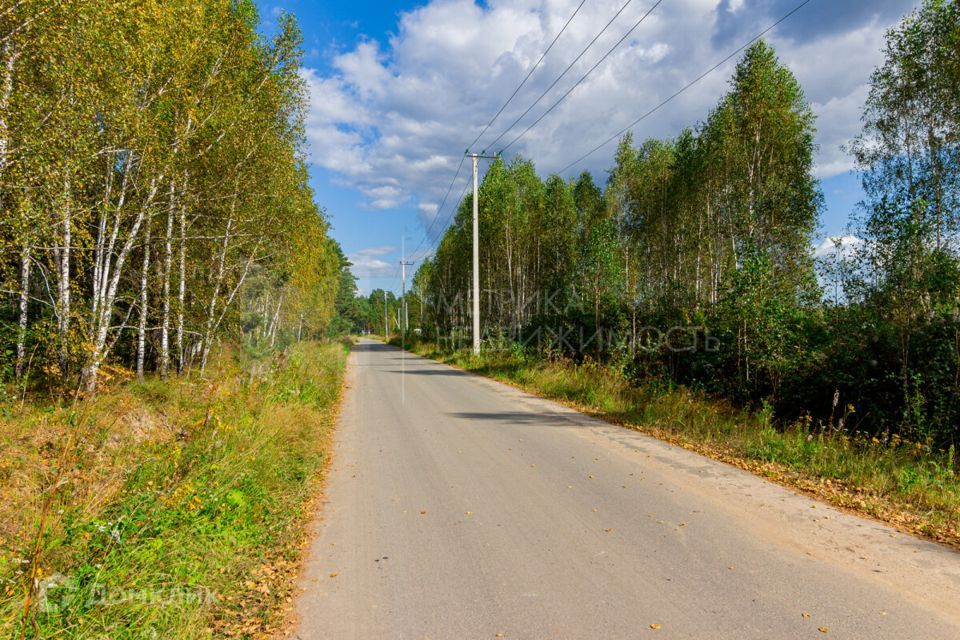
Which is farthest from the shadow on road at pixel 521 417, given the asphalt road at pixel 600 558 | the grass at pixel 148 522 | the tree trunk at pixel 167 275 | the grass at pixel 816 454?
the tree trunk at pixel 167 275

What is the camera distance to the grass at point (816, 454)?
16.9ft

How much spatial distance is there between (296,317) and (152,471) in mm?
26080

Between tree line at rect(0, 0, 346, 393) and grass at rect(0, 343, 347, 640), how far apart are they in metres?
2.08

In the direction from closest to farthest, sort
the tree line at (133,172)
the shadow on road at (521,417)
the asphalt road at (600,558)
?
the asphalt road at (600,558) < the tree line at (133,172) < the shadow on road at (521,417)

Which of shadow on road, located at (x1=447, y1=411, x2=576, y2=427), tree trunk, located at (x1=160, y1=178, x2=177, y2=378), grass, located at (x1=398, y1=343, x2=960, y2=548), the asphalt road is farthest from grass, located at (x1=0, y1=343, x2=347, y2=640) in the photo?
grass, located at (x1=398, y1=343, x2=960, y2=548)

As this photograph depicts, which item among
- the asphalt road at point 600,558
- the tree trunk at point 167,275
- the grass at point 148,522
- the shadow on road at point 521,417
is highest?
the tree trunk at point 167,275

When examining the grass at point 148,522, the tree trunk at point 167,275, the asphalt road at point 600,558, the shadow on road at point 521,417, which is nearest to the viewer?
the grass at point 148,522

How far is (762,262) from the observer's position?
1048 cm

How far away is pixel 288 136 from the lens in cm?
1351

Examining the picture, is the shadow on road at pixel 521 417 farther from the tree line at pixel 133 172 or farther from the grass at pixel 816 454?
the tree line at pixel 133 172

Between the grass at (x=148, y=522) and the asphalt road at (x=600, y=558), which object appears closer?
the grass at (x=148, y=522)

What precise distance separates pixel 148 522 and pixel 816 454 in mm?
8080

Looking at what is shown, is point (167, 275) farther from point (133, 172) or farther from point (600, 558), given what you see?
point (600, 558)

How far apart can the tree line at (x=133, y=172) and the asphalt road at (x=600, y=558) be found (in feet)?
17.7
